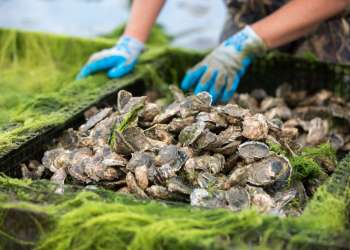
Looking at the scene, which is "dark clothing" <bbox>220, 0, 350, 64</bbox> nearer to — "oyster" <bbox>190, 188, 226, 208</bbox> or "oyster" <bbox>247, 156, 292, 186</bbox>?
"oyster" <bbox>247, 156, 292, 186</bbox>

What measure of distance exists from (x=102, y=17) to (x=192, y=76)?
7.98 feet

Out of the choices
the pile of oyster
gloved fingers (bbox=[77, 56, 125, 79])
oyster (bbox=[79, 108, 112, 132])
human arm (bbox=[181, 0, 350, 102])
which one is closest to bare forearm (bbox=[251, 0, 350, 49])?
human arm (bbox=[181, 0, 350, 102])

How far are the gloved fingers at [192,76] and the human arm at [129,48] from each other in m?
0.28

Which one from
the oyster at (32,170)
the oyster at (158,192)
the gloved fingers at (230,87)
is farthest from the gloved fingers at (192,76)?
the oyster at (158,192)

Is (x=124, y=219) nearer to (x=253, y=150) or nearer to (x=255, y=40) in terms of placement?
(x=253, y=150)

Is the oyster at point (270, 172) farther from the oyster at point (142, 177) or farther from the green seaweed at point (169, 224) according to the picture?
the oyster at point (142, 177)

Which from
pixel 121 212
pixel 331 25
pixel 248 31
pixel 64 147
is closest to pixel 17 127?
pixel 64 147

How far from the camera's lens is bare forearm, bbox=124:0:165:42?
8.47 ft

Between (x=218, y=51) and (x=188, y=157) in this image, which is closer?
(x=188, y=157)

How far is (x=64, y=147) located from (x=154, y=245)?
71cm

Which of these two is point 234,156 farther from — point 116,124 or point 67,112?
point 67,112

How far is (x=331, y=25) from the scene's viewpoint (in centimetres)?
273

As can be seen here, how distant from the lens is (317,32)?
9.05ft

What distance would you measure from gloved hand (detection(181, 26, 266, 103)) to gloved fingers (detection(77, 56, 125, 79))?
34 cm
